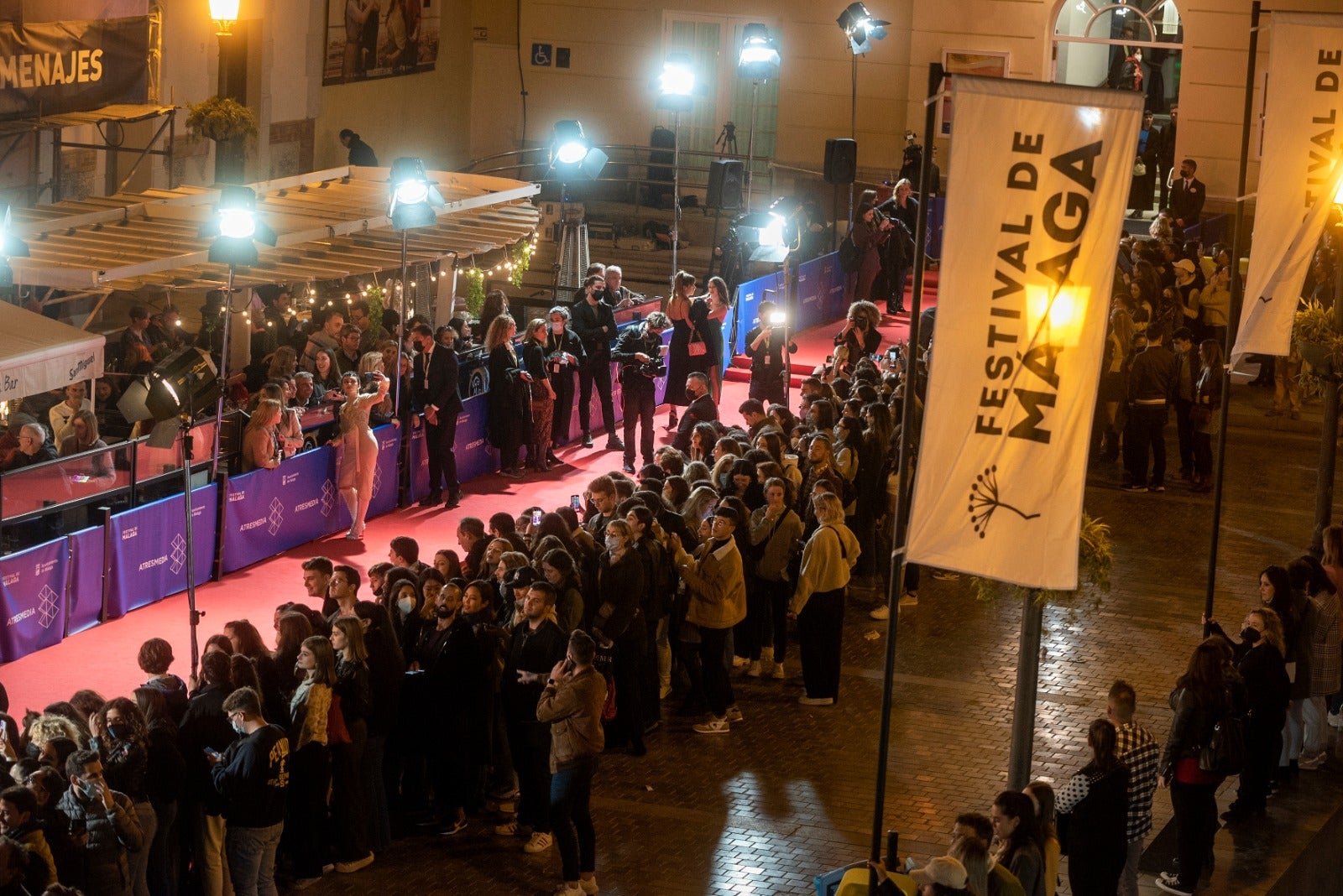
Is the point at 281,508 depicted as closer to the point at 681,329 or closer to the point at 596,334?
the point at 596,334

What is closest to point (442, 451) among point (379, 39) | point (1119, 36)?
point (379, 39)

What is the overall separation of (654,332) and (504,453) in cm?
213

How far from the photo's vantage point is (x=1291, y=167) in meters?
12.9

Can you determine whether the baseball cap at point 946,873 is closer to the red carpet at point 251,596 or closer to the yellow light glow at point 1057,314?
the yellow light glow at point 1057,314

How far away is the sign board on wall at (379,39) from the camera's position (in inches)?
1160

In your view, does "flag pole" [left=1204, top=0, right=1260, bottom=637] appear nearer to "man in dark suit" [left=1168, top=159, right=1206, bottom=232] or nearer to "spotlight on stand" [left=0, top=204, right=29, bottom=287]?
"spotlight on stand" [left=0, top=204, right=29, bottom=287]

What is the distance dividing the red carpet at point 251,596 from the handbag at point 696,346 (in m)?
1.59

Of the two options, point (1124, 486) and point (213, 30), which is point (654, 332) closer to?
point (1124, 486)

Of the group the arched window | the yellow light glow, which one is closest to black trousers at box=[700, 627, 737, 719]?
the yellow light glow

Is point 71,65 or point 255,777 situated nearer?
point 255,777

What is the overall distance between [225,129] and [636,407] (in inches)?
352

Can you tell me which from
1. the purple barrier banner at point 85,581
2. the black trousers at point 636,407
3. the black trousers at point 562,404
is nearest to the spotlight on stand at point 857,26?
the black trousers at point 562,404

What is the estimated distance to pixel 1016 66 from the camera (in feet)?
111

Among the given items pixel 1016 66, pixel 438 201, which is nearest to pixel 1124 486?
pixel 438 201
